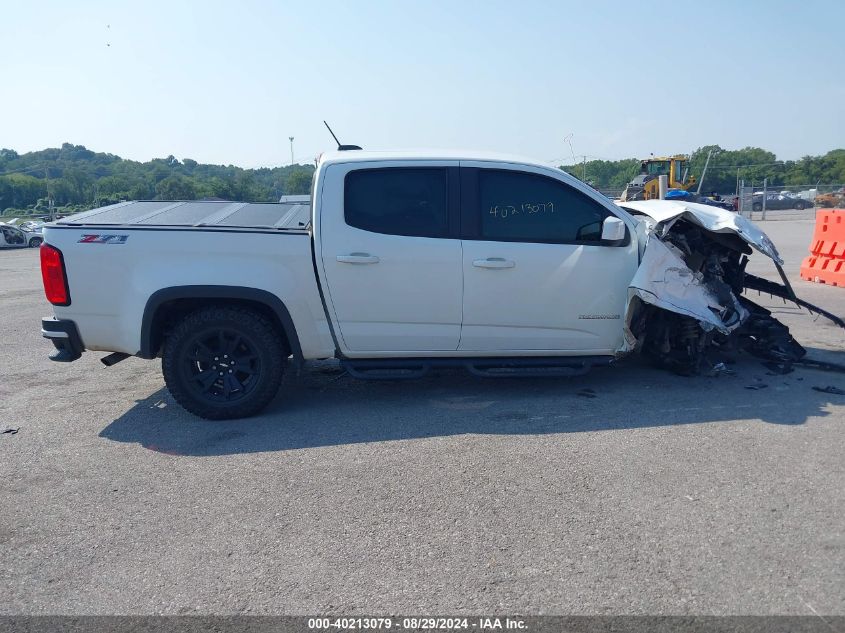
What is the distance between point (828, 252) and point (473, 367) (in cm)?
892

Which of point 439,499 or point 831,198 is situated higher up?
point 439,499

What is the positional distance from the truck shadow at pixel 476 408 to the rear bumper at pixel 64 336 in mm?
652

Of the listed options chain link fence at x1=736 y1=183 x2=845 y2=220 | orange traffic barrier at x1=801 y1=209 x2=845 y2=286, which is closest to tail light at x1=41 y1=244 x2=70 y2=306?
orange traffic barrier at x1=801 y1=209 x2=845 y2=286

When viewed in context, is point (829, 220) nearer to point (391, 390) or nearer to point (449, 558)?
point (391, 390)

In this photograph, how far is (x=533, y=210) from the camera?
229 inches

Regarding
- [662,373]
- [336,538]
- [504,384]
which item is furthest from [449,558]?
[662,373]

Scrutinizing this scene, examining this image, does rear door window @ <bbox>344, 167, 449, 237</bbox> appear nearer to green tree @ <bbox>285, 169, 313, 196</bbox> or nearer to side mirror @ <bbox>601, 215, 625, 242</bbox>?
side mirror @ <bbox>601, 215, 625, 242</bbox>

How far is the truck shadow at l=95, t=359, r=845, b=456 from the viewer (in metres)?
5.27

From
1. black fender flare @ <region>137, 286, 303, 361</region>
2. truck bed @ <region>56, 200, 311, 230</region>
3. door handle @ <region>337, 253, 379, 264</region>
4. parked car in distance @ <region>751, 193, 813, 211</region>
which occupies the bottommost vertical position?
parked car in distance @ <region>751, 193, 813, 211</region>

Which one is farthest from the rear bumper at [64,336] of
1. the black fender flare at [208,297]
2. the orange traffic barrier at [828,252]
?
the orange traffic barrier at [828,252]

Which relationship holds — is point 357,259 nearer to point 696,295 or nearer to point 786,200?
point 696,295

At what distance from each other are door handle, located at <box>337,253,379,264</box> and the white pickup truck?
2 centimetres

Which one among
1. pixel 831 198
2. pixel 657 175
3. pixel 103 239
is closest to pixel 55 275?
pixel 103 239

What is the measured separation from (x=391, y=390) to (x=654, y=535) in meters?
3.06
